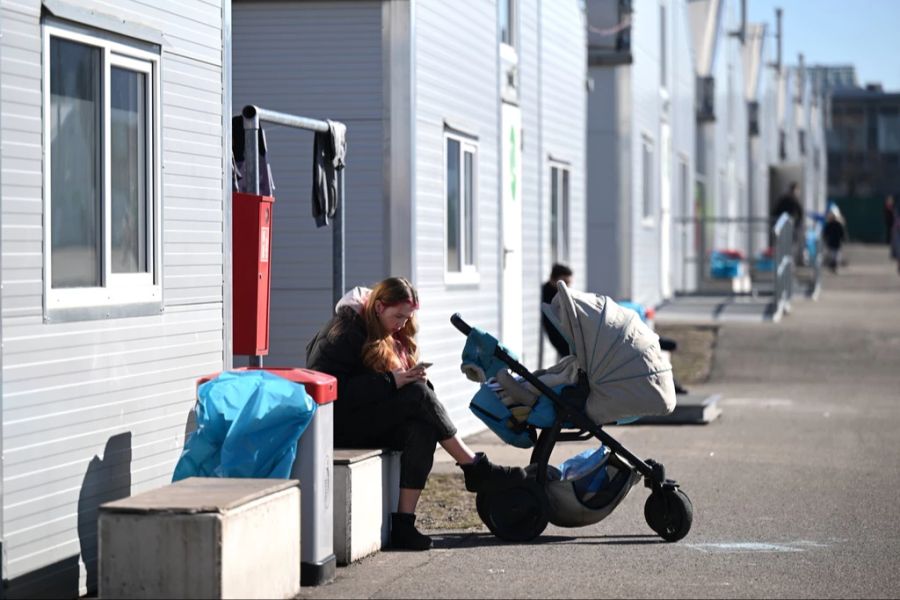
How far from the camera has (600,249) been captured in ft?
81.4

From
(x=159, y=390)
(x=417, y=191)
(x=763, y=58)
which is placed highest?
(x=763, y=58)

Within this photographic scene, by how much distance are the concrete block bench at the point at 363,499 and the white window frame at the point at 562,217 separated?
412 inches

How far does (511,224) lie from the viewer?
55.0ft

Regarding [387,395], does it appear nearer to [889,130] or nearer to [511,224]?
[511,224]

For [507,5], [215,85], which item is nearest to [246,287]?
[215,85]

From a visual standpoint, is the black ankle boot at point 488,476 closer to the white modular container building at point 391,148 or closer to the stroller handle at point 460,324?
the stroller handle at point 460,324

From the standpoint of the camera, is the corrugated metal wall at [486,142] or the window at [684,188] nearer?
the corrugated metal wall at [486,142]

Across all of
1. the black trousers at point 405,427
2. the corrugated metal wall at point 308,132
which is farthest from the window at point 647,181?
the black trousers at point 405,427

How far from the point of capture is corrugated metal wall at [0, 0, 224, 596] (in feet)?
23.1

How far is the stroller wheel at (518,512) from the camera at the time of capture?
9.25m

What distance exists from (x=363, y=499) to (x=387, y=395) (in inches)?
24.4

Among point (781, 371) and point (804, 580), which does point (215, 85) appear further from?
point (781, 371)

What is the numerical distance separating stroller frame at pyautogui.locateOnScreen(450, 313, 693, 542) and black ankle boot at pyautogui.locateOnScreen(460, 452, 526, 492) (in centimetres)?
13

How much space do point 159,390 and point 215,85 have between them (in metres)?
1.75
